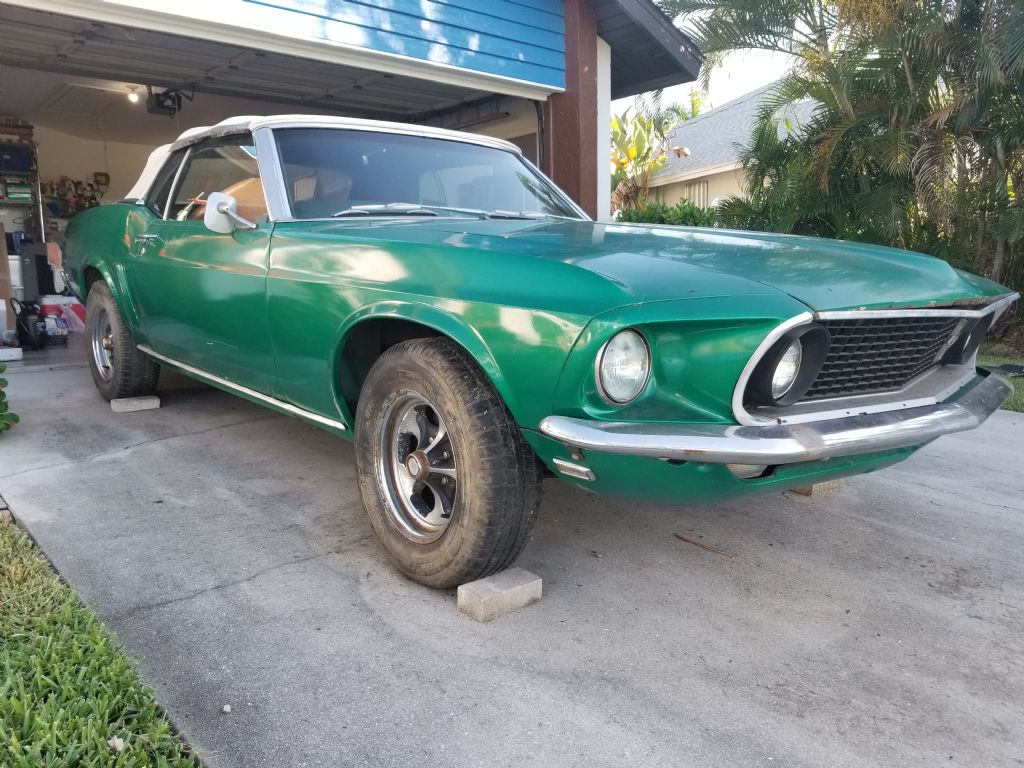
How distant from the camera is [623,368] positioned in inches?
78.7

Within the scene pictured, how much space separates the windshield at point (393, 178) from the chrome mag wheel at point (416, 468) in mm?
1013

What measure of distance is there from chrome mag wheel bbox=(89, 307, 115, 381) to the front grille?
168 inches

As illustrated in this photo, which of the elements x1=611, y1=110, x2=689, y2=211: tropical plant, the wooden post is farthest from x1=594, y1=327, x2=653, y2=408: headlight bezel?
x1=611, y1=110, x2=689, y2=211: tropical plant

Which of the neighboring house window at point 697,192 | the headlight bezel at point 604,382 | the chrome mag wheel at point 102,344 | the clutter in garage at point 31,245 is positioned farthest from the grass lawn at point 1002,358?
the neighboring house window at point 697,192

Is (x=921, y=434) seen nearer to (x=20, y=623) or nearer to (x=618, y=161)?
(x=20, y=623)

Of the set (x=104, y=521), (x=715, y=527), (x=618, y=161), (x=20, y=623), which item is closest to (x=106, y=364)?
(x=104, y=521)

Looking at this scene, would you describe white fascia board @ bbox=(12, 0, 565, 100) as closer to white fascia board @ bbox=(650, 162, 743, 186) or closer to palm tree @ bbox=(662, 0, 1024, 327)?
palm tree @ bbox=(662, 0, 1024, 327)

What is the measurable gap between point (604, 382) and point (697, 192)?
20.5m

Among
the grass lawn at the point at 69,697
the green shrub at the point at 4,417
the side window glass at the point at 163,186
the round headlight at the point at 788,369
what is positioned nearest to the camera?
the grass lawn at the point at 69,697

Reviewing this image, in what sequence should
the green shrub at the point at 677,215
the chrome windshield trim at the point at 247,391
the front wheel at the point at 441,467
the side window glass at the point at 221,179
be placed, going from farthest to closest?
the green shrub at the point at 677,215 < the side window glass at the point at 221,179 < the chrome windshield trim at the point at 247,391 < the front wheel at the point at 441,467

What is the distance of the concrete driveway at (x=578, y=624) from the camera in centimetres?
184

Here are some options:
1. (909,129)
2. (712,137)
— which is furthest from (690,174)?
(909,129)

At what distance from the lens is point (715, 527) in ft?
10.3

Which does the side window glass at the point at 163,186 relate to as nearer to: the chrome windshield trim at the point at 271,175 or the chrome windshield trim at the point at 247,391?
the chrome windshield trim at the point at 247,391
